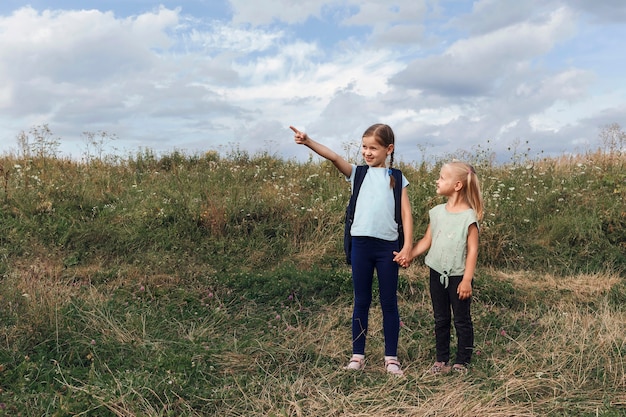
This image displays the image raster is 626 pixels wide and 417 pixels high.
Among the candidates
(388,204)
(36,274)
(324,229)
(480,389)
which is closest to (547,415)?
(480,389)

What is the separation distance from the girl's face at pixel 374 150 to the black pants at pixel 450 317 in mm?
941

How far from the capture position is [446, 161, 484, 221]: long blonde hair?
13.0 ft

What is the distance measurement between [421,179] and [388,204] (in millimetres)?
5788

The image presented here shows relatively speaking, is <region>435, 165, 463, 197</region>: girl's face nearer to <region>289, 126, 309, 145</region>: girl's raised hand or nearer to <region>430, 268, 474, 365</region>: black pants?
<region>430, 268, 474, 365</region>: black pants

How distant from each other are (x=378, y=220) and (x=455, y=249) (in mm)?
604

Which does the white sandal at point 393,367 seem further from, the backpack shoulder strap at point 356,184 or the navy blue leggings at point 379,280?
the backpack shoulder strap at point 356,184

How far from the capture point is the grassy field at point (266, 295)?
3.60m

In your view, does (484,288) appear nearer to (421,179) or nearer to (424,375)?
(424,375)

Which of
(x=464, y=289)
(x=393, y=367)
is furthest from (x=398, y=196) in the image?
(x=393, y=367)

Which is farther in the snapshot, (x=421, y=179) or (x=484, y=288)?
(x=421, y=179)

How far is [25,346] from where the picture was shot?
433 cm

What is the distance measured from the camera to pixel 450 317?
4.08 metres

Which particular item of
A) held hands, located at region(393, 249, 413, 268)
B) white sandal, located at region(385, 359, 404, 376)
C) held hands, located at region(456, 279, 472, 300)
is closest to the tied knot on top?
held hands, located at region(456, 279, 472, 300)

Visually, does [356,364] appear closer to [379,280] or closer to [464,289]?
[379,280]
